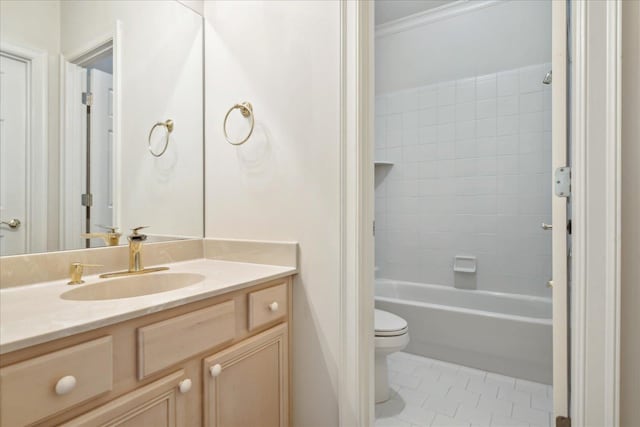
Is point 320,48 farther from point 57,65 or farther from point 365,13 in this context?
point 57,65

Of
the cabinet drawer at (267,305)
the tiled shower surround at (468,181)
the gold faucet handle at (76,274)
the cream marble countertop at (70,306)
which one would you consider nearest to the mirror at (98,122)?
the gold faucet handle at (76,274)

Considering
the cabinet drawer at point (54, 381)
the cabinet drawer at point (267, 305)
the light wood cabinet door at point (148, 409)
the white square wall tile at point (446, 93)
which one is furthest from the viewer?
the white square wall tile at point (446, 93)

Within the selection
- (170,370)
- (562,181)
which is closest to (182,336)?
(170,370)

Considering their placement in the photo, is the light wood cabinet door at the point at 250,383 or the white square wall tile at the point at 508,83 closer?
the light wood cabinet door at the point at 250,383

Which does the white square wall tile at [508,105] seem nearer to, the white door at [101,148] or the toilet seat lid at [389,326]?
the toilet seat lid at [389,326]

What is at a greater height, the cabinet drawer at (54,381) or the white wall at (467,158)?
the white wall at (467,158)

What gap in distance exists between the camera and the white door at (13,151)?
1.08 m

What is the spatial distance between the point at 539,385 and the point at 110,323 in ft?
7.53

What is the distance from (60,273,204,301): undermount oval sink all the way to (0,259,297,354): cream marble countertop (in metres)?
0.03

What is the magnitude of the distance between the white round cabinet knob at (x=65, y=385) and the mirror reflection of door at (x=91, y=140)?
27.5 inches

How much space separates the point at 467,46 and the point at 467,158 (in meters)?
0.88

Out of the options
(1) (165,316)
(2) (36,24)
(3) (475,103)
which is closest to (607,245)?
(1) (165,316)

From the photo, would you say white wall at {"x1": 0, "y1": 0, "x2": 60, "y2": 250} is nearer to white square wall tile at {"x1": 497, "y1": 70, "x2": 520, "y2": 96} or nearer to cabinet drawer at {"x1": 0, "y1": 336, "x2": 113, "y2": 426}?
cabinet drawer at {"x1": 0, "y1": 336, "x2": 113, "y2": 426}

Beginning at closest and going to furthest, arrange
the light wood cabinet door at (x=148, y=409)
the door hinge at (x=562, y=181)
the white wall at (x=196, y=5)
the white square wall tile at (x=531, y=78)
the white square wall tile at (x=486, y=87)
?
the light wood cabinet door at (x=148, y=409) < the door hinge at (x=562, y=181) < the white wall at (x=196, y=5) < the white square wall tile at (x=531, y=78) < the white square wall tile at (x=486, y=87)
